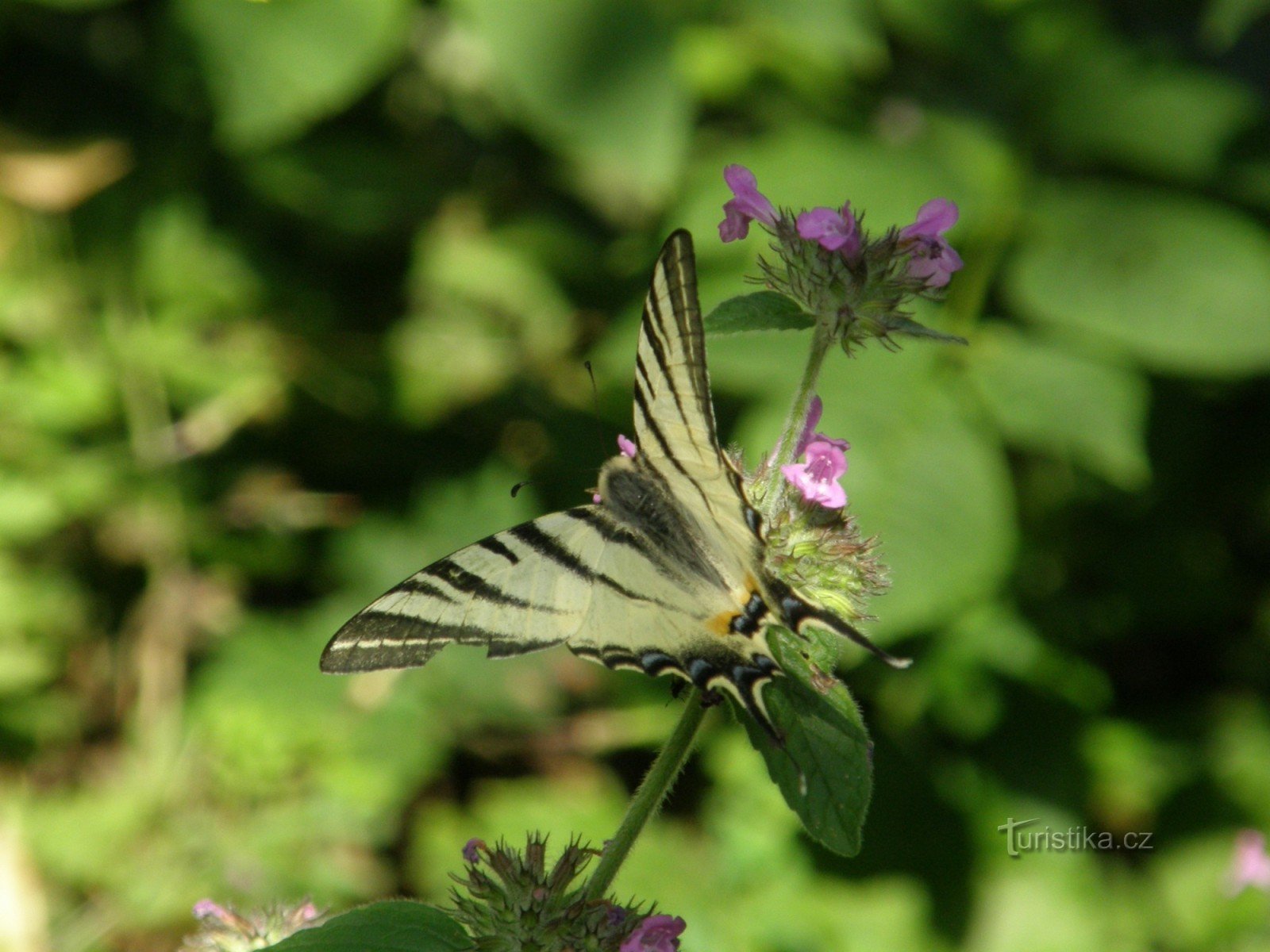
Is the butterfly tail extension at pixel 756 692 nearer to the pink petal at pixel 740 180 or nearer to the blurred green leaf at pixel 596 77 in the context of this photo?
→ the pink petal at pixel 740 180

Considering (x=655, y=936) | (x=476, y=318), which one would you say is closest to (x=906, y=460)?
(x=655, y=936)

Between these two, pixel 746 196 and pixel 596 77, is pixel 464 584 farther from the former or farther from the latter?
pixel 596 77

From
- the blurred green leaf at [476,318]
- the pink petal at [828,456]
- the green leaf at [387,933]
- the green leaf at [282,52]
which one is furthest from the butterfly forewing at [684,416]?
the blurred green leaf at [476,318]

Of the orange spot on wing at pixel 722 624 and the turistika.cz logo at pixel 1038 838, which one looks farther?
the turistika.cz logo at pixel 1038 838

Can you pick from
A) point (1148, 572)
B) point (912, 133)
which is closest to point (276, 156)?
point (912, 133)

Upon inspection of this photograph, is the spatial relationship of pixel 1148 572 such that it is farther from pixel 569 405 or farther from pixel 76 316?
pixel 76 316

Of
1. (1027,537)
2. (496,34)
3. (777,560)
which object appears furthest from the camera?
(1027,537)
